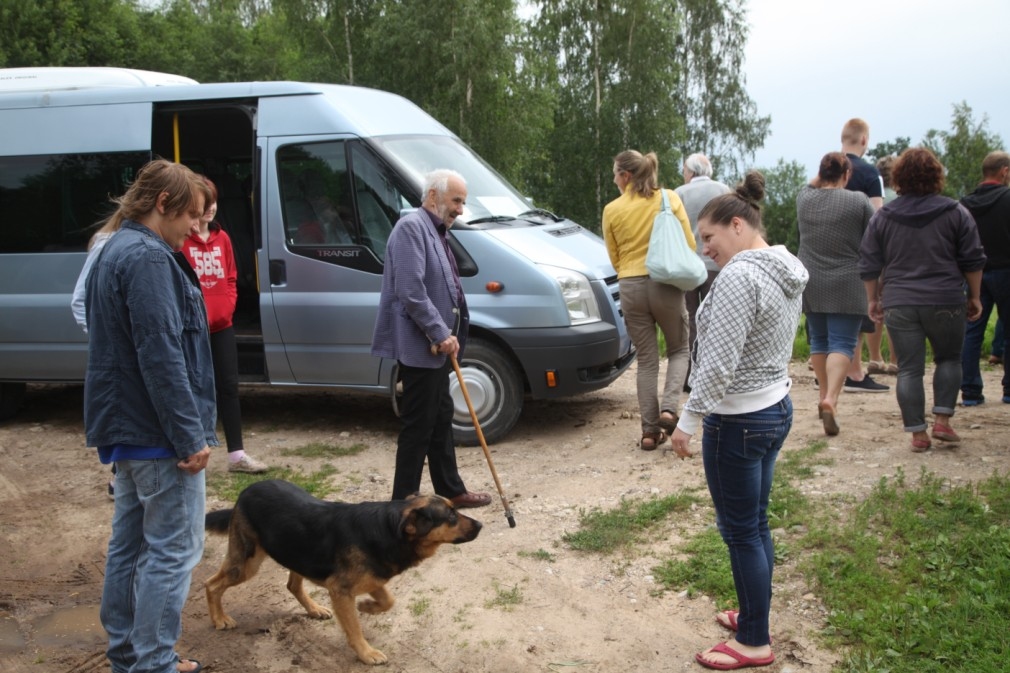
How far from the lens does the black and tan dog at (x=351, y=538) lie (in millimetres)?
4039

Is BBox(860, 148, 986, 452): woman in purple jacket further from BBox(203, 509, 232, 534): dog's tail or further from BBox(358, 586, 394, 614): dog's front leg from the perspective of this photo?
BBox(203, 509, 232, 534): dog's tail

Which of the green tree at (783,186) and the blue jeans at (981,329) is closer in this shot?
the blue jeans at (981,329)

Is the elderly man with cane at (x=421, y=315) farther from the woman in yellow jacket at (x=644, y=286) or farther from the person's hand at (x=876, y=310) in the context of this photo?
the person's hand at (x=876, y=310)

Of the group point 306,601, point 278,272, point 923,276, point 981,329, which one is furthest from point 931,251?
point 278,272

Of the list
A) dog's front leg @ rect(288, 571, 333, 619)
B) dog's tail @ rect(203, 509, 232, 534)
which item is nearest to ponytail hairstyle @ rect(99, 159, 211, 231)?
dog's tail @ rect(203, 509, 232, 534)

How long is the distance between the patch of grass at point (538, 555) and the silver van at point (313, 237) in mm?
1991

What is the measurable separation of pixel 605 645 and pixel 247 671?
1.53m

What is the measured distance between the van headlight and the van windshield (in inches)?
30.4

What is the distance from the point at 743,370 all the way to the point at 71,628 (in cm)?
331

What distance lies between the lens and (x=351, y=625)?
4059 mm

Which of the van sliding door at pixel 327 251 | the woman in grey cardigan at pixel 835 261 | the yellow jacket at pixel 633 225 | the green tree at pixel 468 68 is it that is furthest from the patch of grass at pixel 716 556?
the green tree at pixel 468 68

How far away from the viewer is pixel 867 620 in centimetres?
410

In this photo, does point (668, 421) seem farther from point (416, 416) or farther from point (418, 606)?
point (418, 606)

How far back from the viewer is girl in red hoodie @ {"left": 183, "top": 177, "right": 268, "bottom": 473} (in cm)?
634
